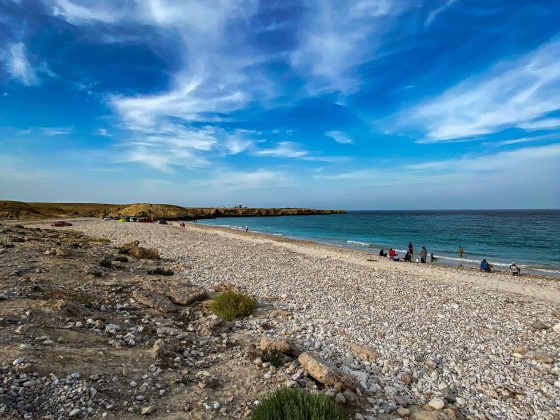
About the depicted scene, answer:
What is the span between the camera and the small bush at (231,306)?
10492 millimetres

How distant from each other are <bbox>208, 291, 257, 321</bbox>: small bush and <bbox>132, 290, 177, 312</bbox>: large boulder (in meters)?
1.39

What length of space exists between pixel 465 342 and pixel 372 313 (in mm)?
3221

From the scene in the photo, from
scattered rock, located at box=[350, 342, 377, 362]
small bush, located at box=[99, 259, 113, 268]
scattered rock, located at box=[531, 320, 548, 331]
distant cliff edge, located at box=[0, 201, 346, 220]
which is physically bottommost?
scattered rock, located at box=[531, 320, 548, 331]

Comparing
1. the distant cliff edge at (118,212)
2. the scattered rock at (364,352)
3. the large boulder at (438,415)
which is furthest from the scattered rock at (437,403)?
the distant cliff edge at (118,212)

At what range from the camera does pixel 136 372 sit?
6371mm

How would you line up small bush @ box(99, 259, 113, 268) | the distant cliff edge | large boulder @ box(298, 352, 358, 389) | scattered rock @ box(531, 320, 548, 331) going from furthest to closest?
the distant cliff edge → small bush @ box(99, 259, 113, 268) → scattered rock @ box(531, 320, 548, 331) → large boulder @ box(298, 352, 358, 389)

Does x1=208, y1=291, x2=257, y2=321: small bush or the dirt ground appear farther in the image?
x1=208, y1=291, x2=257, y2=321: small bush

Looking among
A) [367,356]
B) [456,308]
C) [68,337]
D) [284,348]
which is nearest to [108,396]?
[68,337]

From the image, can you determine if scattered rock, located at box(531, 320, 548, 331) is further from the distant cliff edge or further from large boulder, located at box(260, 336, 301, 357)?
the distant cliff edge

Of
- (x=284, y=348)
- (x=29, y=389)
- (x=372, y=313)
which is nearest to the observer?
(x=29, y=389)

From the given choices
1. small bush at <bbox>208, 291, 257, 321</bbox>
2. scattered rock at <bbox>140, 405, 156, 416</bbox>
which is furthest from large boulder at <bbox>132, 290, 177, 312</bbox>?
scattered rock at <bbox>140, 405, 156, 416</bbox>

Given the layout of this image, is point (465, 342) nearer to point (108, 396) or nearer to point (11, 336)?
point (108, 396)

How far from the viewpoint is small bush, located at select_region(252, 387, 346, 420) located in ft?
16.6

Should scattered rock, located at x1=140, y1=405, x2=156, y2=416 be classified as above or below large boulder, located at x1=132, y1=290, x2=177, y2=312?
below
